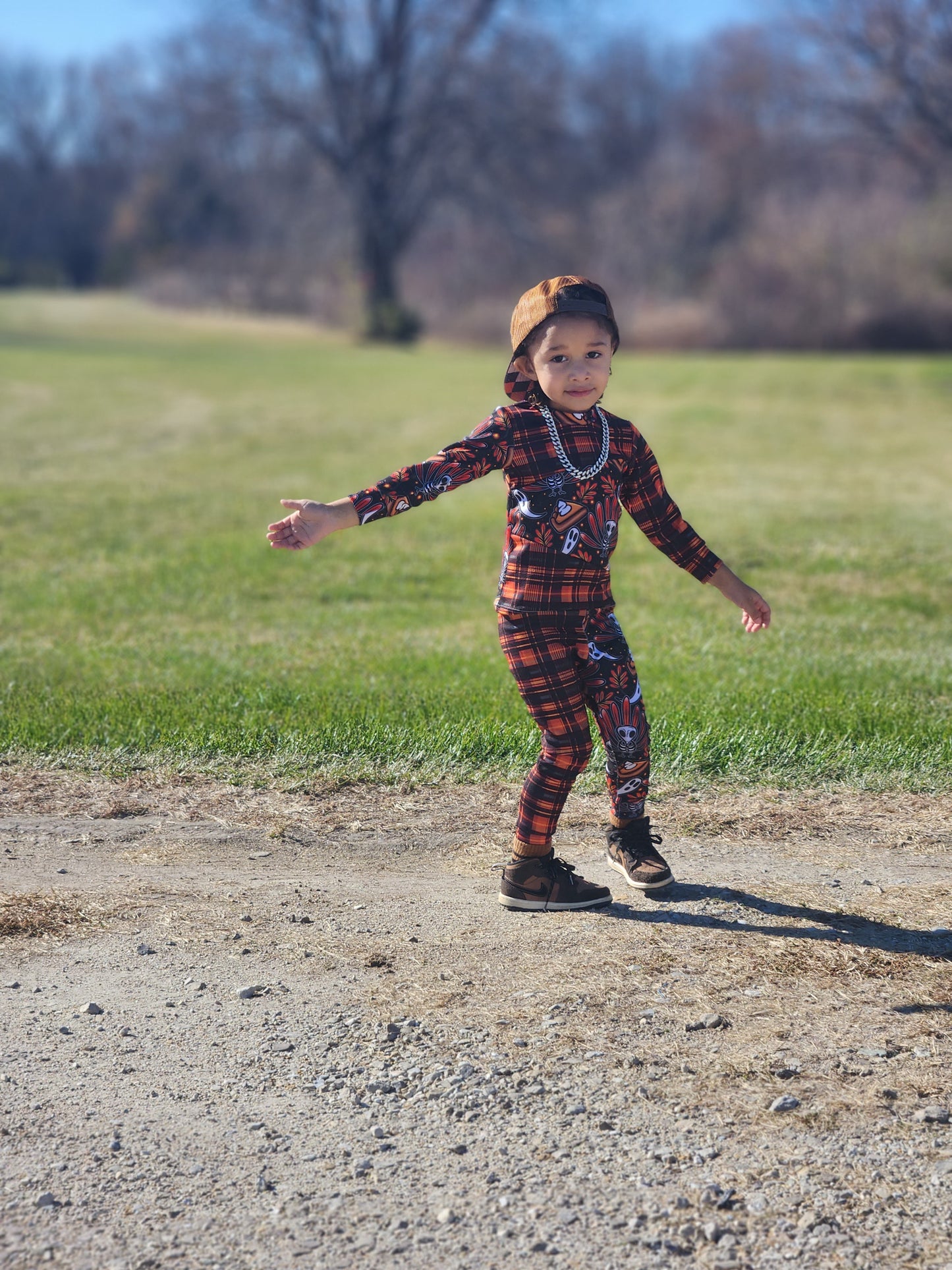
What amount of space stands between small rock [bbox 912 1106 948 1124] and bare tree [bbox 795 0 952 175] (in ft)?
92.4

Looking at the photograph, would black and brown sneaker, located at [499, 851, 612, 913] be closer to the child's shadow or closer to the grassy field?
the child's shadow

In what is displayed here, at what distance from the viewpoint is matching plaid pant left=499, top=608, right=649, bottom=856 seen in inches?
150

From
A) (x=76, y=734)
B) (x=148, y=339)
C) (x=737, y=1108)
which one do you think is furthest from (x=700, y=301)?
(x=737, y=1108)

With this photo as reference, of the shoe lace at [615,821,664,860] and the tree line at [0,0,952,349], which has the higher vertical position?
the tree line at [0,0,952,349]

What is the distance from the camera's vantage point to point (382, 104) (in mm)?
42375

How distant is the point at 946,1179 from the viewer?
104 inches

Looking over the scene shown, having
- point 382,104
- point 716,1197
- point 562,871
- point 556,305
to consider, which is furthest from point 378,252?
point 716,1197

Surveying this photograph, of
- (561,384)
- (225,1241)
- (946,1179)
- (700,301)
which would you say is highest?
(700,301)

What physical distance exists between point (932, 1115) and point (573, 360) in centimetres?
212

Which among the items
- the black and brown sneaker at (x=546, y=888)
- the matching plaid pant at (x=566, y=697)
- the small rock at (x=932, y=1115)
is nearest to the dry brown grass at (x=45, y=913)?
the black and brown sneaker at (x=546, y=888)

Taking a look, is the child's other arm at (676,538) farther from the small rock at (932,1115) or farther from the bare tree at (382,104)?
the bare tree at (382,104)

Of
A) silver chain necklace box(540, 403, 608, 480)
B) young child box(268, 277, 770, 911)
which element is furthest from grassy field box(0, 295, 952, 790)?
silver chain necklace box(540, 403, 608, 480)

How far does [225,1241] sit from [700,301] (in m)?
35.4

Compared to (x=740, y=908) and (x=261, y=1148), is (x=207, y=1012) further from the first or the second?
(x=740, y=908)
